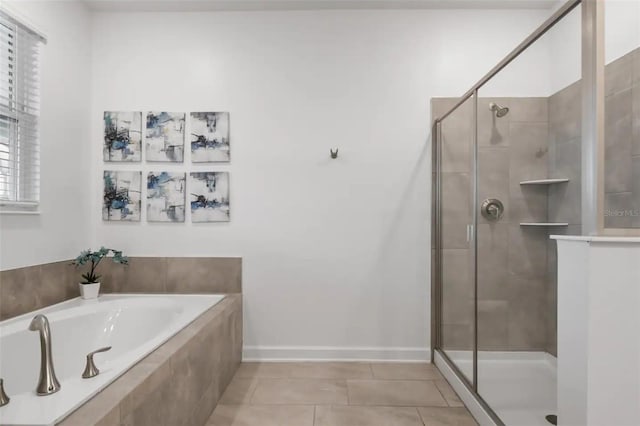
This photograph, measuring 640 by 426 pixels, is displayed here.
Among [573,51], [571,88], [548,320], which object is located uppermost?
[573,51]

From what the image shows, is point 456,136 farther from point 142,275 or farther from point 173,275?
point 142,275

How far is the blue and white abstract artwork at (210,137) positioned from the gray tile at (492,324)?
2062mm

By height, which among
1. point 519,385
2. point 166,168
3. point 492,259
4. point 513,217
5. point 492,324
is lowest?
point 519,385

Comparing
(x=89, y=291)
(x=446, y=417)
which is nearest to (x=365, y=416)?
(x=446, y=417)

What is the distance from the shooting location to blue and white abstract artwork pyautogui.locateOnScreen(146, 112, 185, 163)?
2777 millimetres

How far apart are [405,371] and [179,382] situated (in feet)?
5.43

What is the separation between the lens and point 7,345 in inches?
66.6

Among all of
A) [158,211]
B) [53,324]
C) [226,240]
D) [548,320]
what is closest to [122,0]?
[158,211]

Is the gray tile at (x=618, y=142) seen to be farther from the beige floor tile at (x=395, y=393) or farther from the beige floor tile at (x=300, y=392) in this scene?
the beige floor tile at (x=300, y=392)

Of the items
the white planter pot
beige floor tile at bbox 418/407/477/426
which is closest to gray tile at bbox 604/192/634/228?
beige floor tile at bbox 418/407/477/426

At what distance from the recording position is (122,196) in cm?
278

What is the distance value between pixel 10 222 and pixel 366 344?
2456 millimetres

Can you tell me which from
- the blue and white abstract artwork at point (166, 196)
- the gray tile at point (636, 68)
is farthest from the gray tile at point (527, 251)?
the blue and white abstract artwork at point (166, 196)

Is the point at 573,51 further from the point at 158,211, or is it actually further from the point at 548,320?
the point at 158,211
